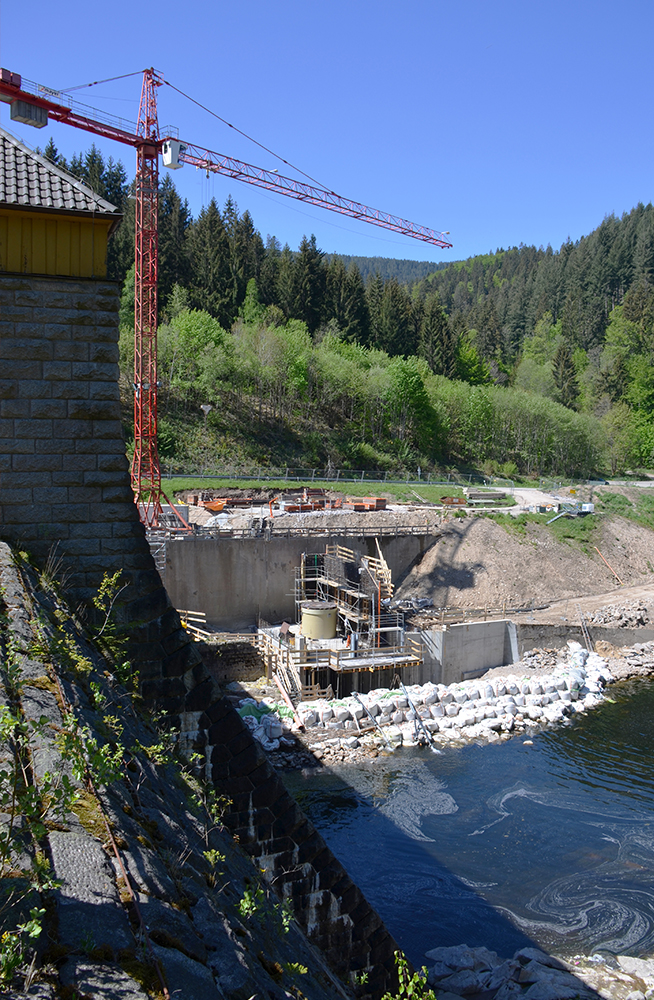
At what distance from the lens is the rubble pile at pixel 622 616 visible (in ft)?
107

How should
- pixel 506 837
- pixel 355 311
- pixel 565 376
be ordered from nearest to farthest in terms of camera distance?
pixel 506 837
pixel 355 311
pixel 565 376

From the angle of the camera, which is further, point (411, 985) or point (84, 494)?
point (84, 494)

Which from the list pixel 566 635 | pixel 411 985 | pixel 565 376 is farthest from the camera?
pixel 565 376

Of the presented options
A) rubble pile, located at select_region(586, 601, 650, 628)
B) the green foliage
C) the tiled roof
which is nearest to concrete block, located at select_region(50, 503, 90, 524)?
the tiled roof

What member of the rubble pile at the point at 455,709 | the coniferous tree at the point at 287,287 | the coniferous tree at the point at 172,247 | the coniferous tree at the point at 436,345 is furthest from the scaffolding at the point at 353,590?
the coniferous tree at the point at 436,345

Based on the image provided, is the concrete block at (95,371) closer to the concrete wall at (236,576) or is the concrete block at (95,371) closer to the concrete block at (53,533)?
the concrete block at (53,533)

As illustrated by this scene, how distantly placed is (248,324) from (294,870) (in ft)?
204

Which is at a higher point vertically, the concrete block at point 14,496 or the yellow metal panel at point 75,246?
the yellow metal panel at point 75,246

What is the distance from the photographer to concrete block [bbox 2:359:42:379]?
7547mm

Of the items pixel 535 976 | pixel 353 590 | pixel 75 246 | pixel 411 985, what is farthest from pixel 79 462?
pixel 353 590

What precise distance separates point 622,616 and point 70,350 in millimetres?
31159

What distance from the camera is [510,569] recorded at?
35.4 meters

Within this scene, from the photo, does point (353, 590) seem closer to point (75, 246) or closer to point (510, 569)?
point (510, 569)

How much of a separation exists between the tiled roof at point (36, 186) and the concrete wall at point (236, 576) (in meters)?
21.7
